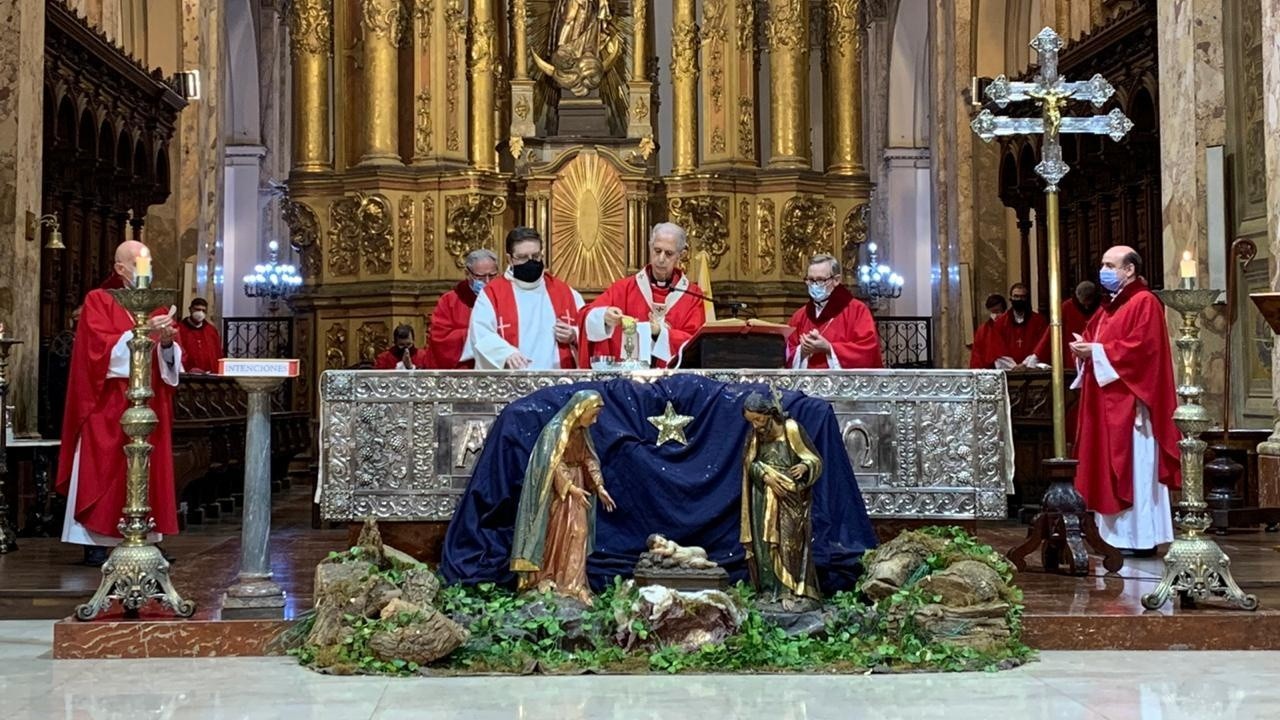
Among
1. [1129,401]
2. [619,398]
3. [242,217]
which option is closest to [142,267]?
[619,398]

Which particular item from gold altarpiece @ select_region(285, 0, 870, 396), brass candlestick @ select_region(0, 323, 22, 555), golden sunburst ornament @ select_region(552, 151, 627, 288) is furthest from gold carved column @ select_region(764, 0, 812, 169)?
brass candlestick @ select_region(0, 323, 22, 555)

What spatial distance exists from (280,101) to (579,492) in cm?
2325

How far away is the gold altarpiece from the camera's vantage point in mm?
15883

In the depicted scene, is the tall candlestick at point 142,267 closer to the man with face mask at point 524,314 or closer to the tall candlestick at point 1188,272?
the man with face mask at point 524,314

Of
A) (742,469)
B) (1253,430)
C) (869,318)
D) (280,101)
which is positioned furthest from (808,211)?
(280,101)

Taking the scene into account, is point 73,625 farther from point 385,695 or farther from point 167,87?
point 167,87

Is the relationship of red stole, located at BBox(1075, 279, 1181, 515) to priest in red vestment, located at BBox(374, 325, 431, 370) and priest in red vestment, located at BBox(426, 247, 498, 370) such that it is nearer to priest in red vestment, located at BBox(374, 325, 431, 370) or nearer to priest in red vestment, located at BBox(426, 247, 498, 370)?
priest in red vestment, located at BBox(426, 247, 498, 370)

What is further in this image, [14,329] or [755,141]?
[755,141]

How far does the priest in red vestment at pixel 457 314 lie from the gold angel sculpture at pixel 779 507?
153 inches

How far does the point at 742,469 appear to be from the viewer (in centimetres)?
706

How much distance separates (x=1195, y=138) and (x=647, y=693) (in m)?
7.92

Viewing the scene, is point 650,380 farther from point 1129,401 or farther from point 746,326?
point 1129,401

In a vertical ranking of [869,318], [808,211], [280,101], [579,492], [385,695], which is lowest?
[385,695]

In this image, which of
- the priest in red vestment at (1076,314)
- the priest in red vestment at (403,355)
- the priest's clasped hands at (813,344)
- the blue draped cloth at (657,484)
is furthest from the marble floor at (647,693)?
the priest in red vestment at (1076,314)
